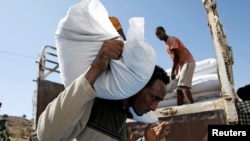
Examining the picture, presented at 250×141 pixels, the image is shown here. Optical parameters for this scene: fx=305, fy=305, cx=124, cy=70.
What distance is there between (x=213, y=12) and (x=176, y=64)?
1506 millimetres

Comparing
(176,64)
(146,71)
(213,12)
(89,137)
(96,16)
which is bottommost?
(89,137)

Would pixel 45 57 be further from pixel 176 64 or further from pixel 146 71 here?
pixel 146 71

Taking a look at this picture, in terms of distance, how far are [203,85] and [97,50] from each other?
3390 millimetres

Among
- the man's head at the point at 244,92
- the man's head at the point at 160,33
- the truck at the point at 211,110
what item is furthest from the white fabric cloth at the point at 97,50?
the man's head at the point at 160,33

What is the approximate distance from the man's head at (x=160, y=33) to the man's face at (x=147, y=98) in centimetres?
386

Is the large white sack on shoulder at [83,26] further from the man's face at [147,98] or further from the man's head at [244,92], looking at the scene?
the man's head at [244,92]

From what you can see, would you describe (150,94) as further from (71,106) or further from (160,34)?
(160,34)

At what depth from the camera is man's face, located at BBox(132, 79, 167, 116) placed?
1258 millimetres

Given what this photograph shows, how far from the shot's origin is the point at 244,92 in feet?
11.6

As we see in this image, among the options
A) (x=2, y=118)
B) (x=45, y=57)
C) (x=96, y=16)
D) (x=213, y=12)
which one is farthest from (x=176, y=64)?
(x=2, y=118)

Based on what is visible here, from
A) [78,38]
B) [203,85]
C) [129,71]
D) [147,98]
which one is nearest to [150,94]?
[147,98]

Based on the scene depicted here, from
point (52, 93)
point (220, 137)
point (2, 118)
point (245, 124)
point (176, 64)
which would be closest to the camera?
point (220, 137)

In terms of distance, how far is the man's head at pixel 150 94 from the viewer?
126 centimetres

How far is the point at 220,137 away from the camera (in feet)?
8.50
